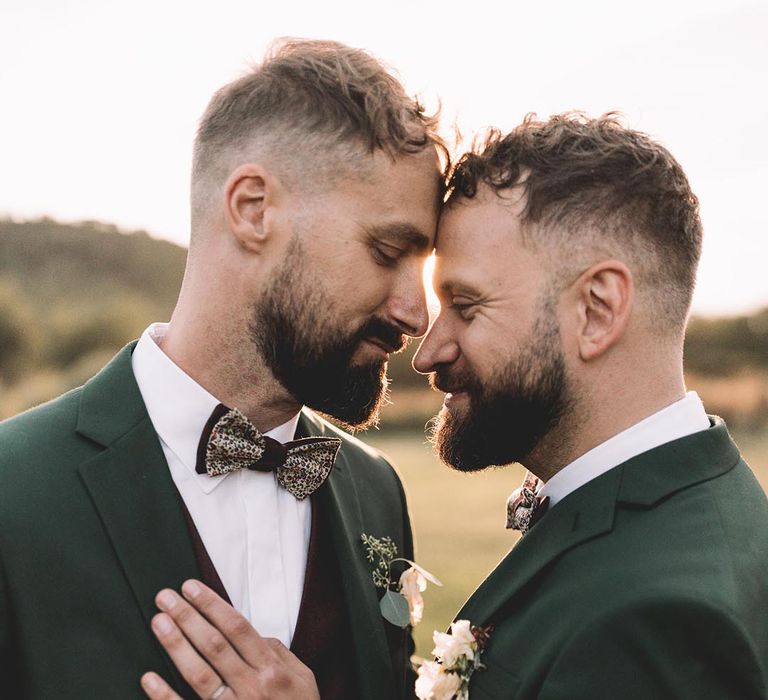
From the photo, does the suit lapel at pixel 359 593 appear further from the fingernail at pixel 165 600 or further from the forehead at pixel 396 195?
the forehead at pixel 396 195

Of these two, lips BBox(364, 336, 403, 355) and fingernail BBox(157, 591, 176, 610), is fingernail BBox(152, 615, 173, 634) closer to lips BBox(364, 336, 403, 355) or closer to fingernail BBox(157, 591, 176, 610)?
fingernail BBox(157, 591, 176, 610)

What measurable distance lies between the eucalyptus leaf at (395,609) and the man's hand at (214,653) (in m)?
0.59

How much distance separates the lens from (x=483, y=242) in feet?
9.45

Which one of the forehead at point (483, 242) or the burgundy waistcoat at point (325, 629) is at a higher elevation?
the forehead at point (483, 242)

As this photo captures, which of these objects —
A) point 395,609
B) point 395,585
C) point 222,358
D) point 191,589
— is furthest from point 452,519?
point 191,589

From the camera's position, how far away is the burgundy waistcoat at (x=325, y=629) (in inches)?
108

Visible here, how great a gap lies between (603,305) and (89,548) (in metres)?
1.68

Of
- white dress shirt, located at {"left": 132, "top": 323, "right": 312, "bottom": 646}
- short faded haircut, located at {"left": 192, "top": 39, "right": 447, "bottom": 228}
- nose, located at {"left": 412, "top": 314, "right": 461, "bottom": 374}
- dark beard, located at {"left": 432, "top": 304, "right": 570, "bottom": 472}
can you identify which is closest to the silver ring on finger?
white dress shirt, located at {"left": 132, "top": 323, "right": 312, "bottom": 646}

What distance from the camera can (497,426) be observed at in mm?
2916

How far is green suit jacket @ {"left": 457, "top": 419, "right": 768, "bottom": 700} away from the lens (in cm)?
203

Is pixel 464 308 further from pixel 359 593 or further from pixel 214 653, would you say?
pixel 214 653

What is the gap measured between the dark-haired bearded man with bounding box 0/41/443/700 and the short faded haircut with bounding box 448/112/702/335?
0.34m

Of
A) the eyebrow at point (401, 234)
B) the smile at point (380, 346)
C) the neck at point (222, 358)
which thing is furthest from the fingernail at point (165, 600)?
the eyebrow at point (401, 234)

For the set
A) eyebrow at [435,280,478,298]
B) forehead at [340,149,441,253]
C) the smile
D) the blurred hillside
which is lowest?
the smile
